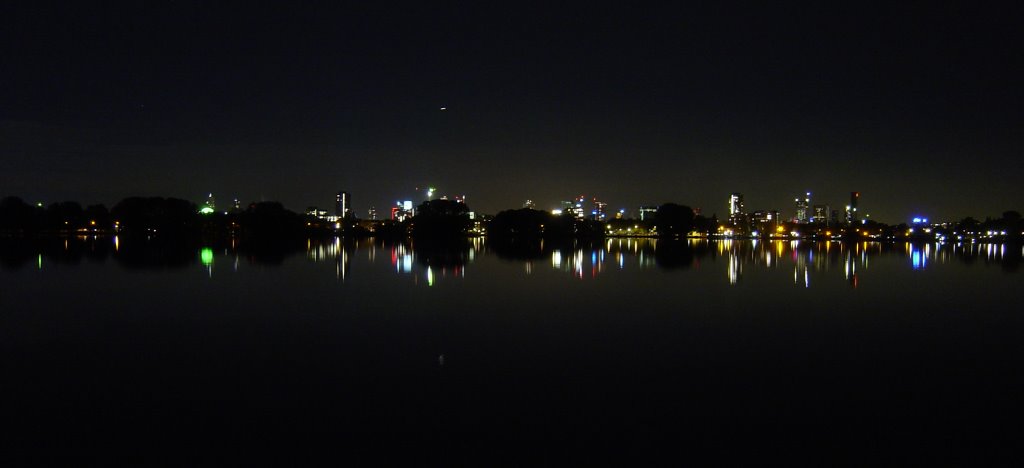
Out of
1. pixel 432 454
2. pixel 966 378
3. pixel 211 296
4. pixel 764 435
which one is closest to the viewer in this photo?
pixel 432 454

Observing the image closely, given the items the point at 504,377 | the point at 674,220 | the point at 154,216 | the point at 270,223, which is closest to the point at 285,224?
the point at 270,223

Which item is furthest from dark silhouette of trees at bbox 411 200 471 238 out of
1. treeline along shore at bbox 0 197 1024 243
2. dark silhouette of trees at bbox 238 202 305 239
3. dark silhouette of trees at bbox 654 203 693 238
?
dark silhouette of trees at bbox 654 203 693 238

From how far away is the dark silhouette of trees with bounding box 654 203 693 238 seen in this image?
15062 centimetres

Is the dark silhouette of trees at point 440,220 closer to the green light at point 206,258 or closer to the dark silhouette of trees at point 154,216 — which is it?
the dark silhouette of trees at point 154,216

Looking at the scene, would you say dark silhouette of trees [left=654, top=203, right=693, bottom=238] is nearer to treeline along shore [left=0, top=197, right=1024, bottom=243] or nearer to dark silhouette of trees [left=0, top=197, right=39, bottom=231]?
treeline along shore [left=0, top=197, right=1024, bottom=243]

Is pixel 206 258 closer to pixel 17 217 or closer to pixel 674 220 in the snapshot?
pixel 17 217

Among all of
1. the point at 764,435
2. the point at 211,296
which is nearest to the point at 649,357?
the point at 764,435

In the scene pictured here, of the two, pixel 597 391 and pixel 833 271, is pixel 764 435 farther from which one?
pixel 833 271

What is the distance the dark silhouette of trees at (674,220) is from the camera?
15062 centimetres

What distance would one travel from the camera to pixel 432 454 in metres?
7.12

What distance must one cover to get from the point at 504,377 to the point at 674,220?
473 feet

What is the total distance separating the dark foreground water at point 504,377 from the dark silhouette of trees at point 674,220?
5171 inches

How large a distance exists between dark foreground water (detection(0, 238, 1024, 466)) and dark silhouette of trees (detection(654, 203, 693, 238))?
131354 mm

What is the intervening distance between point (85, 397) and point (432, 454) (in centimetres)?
473
